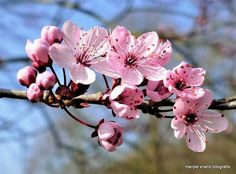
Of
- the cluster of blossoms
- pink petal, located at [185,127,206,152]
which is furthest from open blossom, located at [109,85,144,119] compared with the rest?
pink petal, located at [185,127,206,152]

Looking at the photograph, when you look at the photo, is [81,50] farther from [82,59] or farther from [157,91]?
[157,91]

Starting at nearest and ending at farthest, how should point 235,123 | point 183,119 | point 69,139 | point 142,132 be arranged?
point 183,119 < point 142,132 < point 235,123 < point 69,139

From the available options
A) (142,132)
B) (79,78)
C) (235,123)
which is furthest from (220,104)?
(235,123)

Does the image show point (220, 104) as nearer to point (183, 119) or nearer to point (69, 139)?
point (183, 119)

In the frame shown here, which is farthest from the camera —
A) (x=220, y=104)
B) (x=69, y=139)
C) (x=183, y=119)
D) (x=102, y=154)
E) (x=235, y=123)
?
(x=69, y=139)

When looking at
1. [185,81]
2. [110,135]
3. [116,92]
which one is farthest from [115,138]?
[185,81]

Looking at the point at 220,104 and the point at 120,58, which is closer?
the point at 220,104

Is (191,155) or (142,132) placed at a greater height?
(142,132)
